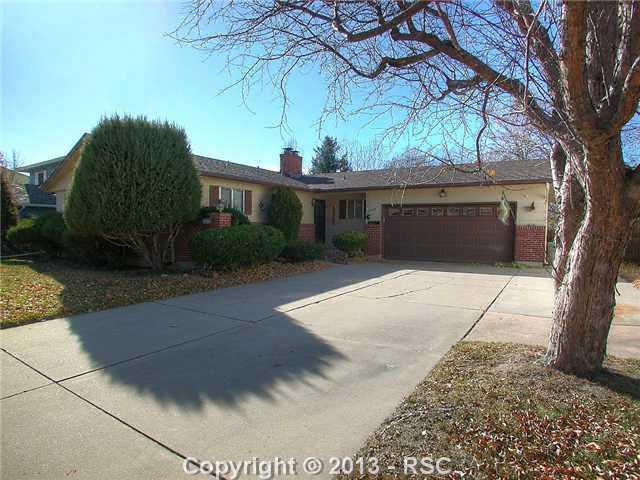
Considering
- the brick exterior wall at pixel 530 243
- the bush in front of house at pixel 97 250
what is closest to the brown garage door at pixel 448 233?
the brick exterior wall at pixel 530 243

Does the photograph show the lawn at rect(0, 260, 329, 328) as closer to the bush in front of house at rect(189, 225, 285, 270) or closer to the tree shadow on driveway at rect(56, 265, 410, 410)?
the bush in front of house at rect(189, 225, 285, 270)

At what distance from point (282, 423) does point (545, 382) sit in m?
2.33

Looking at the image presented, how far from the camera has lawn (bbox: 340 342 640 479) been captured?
220 centimetres

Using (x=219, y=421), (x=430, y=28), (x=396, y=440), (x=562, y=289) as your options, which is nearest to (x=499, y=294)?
(x=562, y=289)

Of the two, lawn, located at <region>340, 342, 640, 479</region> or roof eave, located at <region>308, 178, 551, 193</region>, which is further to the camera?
roof eave, located at <region>308, 178, 551, 193</region>

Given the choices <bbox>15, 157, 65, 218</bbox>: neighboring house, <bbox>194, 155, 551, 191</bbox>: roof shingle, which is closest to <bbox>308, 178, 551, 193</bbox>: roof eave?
<bbox>194, 155, 551, 191</bbox>: roof shingle

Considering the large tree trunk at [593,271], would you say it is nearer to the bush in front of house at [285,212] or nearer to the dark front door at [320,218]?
the bush in front of house at [285,212]

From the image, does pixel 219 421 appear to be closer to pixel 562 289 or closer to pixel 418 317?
pixel 562 289

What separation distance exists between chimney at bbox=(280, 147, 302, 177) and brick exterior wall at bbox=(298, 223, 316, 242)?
385 cm

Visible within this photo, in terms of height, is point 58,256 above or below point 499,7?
below

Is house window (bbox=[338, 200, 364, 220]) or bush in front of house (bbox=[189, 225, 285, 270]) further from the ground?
house window (bbox=[338, 200, 364, 220])

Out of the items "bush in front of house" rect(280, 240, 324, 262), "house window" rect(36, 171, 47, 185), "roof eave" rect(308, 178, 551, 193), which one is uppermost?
"house window" rect(36, 171, 47, 185)

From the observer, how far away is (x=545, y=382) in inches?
123

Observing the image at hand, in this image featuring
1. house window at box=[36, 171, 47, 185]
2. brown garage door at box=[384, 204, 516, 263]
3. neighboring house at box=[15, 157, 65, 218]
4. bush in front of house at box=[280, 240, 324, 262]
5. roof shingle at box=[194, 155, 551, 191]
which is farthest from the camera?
house window at box=[36, 171, 47, 185]
